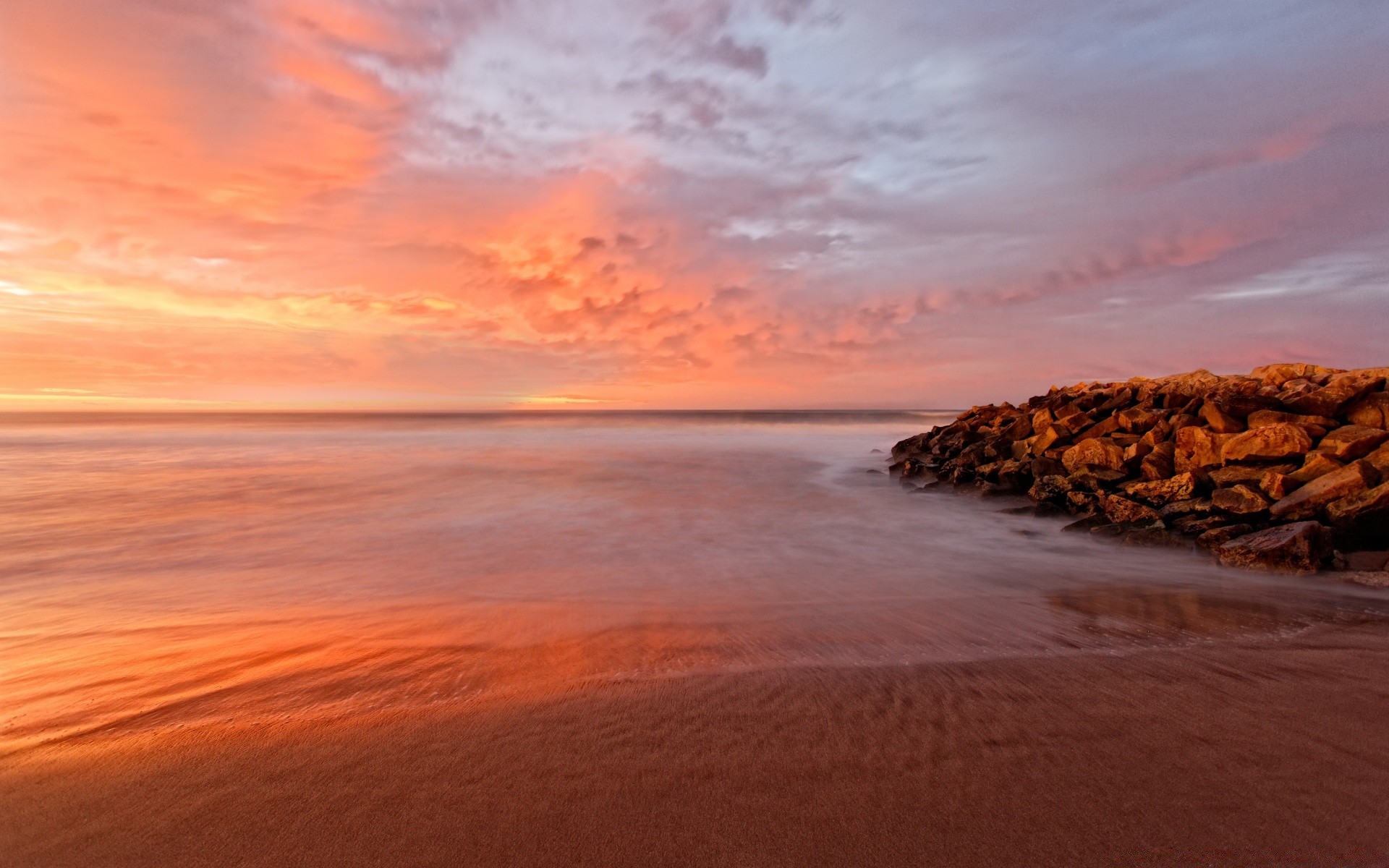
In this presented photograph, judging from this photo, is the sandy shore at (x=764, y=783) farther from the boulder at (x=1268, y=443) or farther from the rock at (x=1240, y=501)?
the boulder at (x=1268, y=443)

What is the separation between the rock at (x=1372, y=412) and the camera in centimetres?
886

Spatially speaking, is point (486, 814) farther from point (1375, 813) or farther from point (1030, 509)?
point (1030, 509)

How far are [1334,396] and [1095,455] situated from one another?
3.30 meters

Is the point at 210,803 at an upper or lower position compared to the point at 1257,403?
lower

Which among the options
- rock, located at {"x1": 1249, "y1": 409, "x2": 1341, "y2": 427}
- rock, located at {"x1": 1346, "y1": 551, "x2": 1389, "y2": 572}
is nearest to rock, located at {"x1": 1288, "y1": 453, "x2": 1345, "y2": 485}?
rock, located at {"x1": 1249, "y1": 409, "x2": 1341, "y2": 427}

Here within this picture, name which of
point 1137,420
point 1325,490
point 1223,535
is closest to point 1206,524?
point 1223,535

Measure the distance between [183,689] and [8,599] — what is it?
4927 mm

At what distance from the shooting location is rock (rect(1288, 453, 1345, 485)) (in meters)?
8.14

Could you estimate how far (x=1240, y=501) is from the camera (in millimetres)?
8359

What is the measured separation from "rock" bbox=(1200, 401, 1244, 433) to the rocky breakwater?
0.02m

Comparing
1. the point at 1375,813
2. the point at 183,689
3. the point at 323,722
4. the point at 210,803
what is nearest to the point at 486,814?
the point at 210,803

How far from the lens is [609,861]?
2.31 m

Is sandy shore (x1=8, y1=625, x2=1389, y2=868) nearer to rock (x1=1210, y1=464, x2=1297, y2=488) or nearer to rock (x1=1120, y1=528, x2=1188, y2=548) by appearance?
rock (x1=1120, y1=528, x2=1188, y2=548)

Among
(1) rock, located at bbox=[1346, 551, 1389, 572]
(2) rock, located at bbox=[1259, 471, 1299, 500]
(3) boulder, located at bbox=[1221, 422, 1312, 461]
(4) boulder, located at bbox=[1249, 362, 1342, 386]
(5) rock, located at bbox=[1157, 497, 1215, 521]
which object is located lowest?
(1) rock, located at bbox=[1346, 551, 1389, 572]
